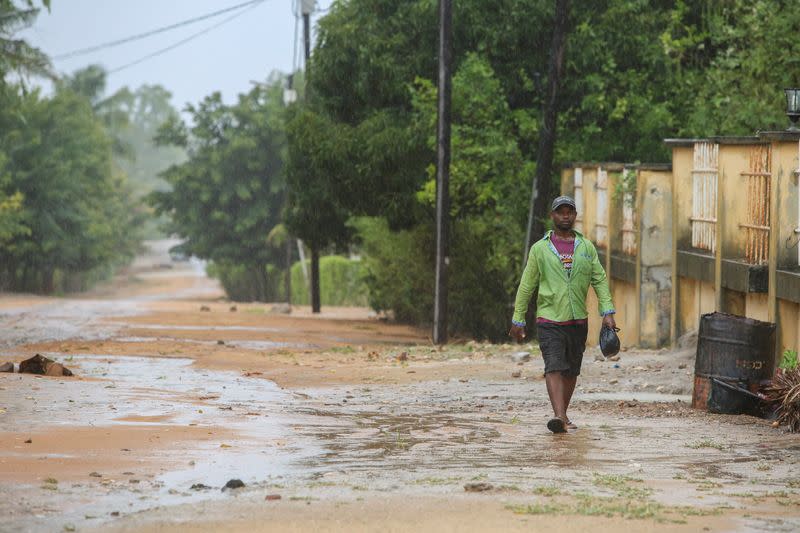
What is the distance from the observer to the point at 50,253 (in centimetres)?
6869

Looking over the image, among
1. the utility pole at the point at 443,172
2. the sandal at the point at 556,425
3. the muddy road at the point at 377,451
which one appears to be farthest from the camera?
the utility pole at the point at 443,172

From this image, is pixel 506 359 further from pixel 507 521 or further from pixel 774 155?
pixel 507 521

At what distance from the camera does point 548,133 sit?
2505 cm

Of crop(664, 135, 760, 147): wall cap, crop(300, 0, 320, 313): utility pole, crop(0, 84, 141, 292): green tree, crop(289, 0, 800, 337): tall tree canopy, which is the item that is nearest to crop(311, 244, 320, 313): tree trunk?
crop(300, 0, 320, 313): utility pole

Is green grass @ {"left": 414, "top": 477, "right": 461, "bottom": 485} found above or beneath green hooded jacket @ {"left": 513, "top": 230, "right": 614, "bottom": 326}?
beneath

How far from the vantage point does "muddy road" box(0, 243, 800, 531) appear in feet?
24.9

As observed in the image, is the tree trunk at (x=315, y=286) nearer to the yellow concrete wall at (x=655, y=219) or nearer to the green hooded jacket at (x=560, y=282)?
the yellow concrete wall at (x=655, y=219)

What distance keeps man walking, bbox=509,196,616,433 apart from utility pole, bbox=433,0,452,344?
45.1 feet

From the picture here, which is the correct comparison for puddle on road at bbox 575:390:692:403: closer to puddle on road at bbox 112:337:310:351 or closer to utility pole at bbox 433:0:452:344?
puddle on road at bbox 112:337:310:351

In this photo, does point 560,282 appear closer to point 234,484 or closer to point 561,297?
point 561,297

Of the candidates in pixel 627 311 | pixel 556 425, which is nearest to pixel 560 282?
pixel 556 425

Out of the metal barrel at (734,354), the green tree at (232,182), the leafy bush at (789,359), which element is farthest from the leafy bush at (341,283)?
the metal barrel at (734,354)

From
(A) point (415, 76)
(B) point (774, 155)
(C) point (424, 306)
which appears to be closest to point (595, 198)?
(A) point (415, 76)

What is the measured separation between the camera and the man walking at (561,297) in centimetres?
1150
